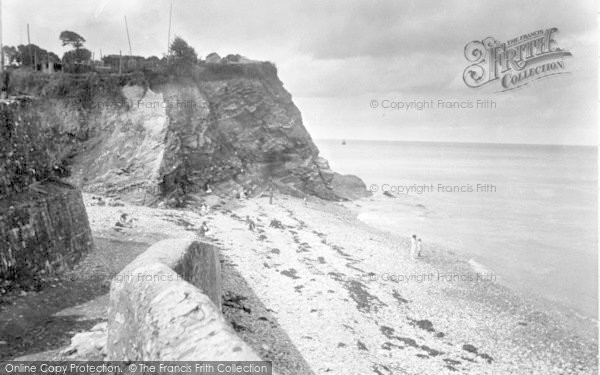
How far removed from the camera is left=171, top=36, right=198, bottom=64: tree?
35.4 meters

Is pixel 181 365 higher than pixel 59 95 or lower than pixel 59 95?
lower

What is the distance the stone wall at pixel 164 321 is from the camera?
14.1 ft

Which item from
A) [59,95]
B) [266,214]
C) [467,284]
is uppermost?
[59,95]

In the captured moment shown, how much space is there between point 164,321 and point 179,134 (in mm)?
28671

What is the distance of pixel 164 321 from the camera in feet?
15.9

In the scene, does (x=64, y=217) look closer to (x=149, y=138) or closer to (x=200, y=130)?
(x=149, y=138)

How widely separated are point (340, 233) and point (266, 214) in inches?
226

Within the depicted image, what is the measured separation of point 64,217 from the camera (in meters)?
12.5

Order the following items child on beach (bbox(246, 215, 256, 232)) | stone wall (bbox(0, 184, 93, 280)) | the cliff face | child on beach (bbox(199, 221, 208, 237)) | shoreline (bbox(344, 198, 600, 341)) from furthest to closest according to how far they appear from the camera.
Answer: the cliff face
child on beach (bbox(246, 215, 256, 232))
child on beach (bbox(199, 221, 208, 237))
shoreline (bbox(344, 198, 600, 341))
stone wall (bbox(0, 184, 93, 280))

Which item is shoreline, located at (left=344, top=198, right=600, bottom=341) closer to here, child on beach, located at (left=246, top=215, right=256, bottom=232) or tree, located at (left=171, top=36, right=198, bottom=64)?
child on beach, located at (left=246, top=215, right=256, bottom=232)

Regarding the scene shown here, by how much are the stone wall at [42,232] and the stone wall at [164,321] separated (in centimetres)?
529

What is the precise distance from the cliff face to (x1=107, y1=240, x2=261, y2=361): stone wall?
22.4m

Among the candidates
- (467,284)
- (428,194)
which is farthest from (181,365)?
(428,194)

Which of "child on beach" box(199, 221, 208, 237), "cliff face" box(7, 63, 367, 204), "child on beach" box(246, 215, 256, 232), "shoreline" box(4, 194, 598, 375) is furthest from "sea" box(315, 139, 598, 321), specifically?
"child on beach" box(199, 221, 208, 237)
